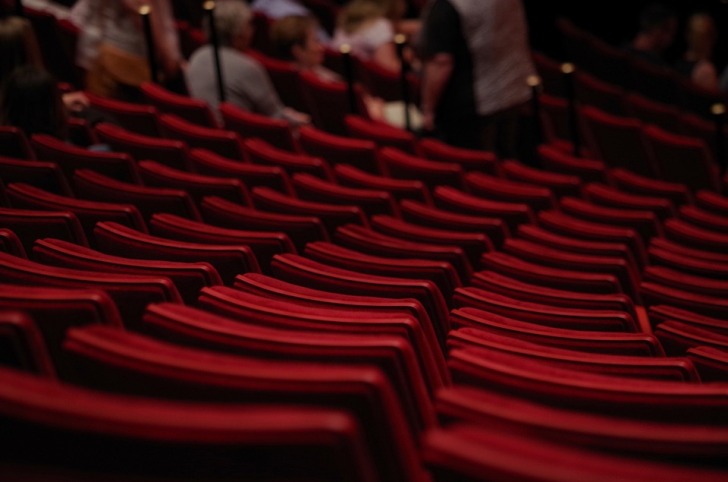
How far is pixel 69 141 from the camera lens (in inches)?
48.3

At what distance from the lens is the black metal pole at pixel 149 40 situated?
1.57m

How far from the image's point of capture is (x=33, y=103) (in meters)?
1.14

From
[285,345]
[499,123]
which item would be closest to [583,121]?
[499,123]

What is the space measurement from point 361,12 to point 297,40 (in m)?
0.40

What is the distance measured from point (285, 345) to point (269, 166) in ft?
2.48

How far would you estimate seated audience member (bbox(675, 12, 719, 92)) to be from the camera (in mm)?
2658

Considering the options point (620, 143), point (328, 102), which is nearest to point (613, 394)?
point (328, 102)

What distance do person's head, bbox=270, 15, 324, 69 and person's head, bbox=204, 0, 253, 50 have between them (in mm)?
186

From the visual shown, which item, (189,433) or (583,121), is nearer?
(189,433)

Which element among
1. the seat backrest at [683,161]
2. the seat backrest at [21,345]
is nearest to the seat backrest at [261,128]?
Result: the seat backrest at [683,161]

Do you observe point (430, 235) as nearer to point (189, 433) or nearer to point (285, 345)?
point (285, 345)

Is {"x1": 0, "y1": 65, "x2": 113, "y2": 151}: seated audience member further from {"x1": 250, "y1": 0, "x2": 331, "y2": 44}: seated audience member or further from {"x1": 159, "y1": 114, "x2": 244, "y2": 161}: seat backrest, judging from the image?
{"x1": 250, "y1": 0, "x2": 331, "y2": 44}: seated audience member

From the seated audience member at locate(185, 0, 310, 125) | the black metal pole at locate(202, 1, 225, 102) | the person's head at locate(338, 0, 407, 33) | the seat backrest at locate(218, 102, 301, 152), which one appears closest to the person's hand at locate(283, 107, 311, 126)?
the seated audience member at locate(185, 0, 310, 125)

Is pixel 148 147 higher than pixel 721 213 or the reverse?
higher
